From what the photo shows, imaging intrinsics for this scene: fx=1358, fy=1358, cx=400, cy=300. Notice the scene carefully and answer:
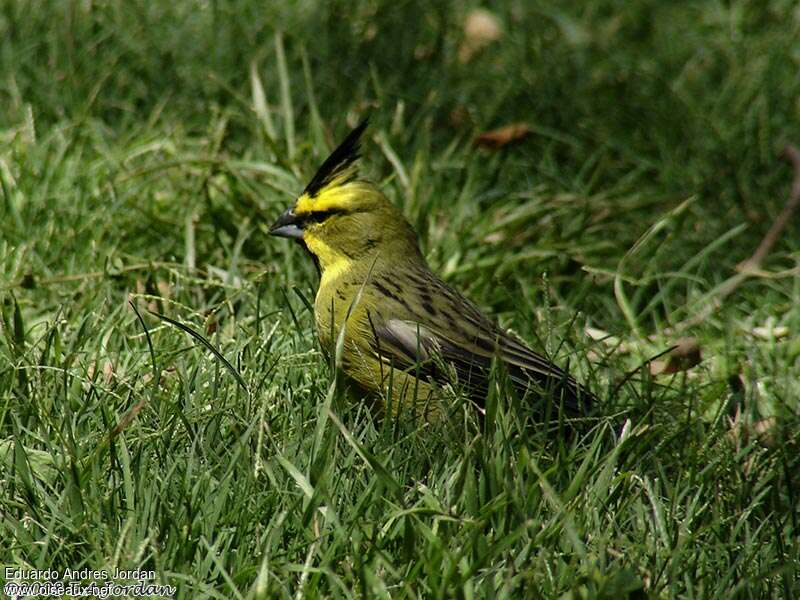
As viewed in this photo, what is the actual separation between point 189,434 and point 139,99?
2.79 m

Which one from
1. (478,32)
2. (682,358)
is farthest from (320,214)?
(478,32)

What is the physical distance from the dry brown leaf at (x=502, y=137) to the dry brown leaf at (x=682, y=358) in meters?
1.39

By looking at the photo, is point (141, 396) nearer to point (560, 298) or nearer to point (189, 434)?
point (189, 434)

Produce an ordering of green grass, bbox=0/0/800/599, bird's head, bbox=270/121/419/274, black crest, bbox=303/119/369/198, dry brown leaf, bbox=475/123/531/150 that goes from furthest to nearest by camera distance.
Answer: dry brown leaf, bbox=475/123/531/150 → bird's head, bbox=270/121/419/274 → black crest, bbox=303/119/369/198 → green grass, bbox=0/0/800/599

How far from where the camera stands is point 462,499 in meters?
3.23

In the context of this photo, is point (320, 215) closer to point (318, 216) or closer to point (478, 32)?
point (318, 216)

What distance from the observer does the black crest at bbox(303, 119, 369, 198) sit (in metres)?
4.40

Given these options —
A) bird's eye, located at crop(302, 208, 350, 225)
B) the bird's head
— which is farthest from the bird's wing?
bird's eye, located at crop(302, 208, 350, 225)

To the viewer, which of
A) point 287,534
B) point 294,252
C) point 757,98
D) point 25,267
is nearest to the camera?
point 287,534

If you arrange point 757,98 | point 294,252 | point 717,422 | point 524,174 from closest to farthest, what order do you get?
point 717,422, point 294,252, point 524,174, point 757,98

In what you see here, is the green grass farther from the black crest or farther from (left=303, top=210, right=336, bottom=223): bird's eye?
the black crest

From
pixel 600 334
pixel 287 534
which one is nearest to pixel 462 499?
pixel 287 534

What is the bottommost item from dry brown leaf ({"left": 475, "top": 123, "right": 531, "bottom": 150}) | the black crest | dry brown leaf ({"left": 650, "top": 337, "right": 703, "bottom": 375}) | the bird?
dry brown leaf ({"left": 650, "top": 337, "right": 703, "bottom": 375})

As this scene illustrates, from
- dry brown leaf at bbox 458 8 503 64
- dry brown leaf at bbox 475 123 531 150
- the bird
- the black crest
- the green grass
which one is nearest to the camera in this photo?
the green grass
